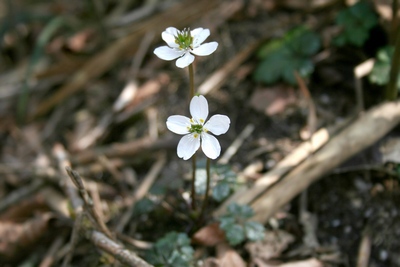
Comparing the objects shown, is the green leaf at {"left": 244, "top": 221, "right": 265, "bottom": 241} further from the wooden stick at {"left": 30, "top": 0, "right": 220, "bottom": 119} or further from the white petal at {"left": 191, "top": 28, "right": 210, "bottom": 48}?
the wooden stick at {"left": 30, "top": 0, "right": 220, "bottom": 119}

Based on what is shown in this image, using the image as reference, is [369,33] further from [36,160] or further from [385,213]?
[36,160]

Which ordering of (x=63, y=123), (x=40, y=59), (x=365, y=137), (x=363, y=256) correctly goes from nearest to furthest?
(x=363, y=256) < (x=365, y=137) < (x=63, y=123) < (x=40, y=59)

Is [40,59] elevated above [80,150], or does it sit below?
above

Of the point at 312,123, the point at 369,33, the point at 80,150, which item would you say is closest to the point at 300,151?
the point at 312,123

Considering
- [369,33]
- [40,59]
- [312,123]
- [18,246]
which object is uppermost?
[40,59]

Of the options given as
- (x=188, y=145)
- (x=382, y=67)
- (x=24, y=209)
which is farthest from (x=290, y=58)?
(x=24, y=209)

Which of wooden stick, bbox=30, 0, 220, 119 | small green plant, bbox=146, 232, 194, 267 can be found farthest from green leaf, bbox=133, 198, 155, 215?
wooden stick, bbox=30, 0, 220, 119

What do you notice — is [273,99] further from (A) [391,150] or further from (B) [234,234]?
(B) [234,234]

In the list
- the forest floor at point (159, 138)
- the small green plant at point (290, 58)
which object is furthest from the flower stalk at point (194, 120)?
the small green plant at point (290, 58)
